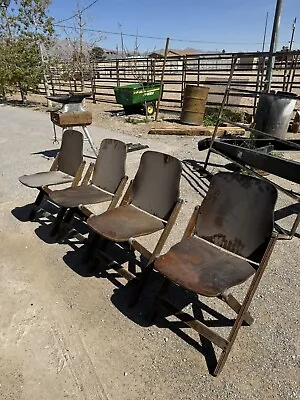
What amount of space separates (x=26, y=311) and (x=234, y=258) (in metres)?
1.46

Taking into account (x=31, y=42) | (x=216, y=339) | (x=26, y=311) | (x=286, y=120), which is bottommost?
(x=26, y=311)

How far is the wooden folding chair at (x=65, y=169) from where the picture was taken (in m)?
3.26

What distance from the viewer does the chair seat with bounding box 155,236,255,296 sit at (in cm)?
172

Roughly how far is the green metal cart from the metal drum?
4943 mm

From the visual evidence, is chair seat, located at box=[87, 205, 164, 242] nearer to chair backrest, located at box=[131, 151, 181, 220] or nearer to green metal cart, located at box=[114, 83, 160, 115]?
chair backrest, located at box=[131, 151, 181, 220]

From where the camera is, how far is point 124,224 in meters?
2.41

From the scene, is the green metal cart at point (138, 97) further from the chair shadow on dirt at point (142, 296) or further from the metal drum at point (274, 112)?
the chair shadow on dirt at point (142, 296)

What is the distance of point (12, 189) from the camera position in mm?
4395

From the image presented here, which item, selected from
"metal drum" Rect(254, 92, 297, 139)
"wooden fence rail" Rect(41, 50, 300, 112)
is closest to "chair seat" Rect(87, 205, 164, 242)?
"wooden fence rail" Rect(41, 50, 300, 112)

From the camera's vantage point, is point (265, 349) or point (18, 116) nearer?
point (265, 349)

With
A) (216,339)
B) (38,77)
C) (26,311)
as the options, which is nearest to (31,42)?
(38,77)

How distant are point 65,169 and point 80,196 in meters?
0.77

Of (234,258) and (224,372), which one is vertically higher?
(234,258)

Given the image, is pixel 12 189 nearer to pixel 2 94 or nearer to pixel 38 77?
pixel 38 77
